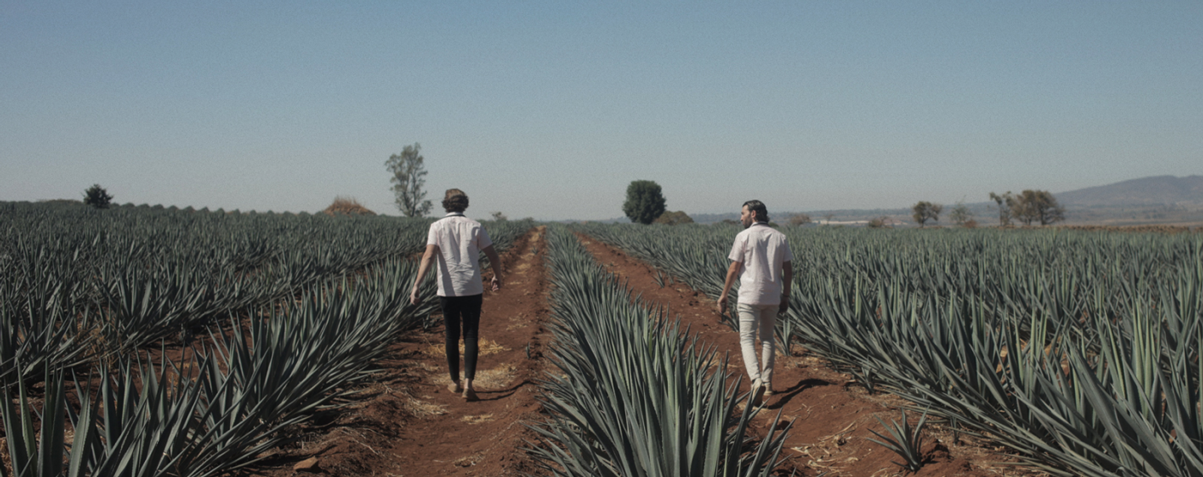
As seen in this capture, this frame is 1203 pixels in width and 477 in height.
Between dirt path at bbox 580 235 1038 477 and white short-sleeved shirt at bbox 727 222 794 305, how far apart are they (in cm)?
54

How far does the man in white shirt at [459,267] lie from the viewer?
13.8ft

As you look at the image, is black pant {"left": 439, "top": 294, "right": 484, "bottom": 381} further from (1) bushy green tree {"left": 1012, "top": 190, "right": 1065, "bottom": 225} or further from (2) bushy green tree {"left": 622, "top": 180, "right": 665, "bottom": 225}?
(2) bushy green tree {"left": 622, "top": 180, "right": 665, "bottom": 225}

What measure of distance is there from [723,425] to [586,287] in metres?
3.45

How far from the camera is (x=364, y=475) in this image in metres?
2.96

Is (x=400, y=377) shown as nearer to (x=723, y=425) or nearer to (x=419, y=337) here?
(x=419, y=337)

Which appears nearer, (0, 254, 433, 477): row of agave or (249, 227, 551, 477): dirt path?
(0, 254, 433, 477): row of agave

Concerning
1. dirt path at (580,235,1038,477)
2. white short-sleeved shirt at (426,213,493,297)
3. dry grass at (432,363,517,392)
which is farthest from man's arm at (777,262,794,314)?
dry grass at (432,363,517,392)

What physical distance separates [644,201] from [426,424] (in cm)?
9370

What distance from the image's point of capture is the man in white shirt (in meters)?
4.20

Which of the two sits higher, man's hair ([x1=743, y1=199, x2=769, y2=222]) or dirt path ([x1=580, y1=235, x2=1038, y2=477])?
man's hair ([x1=743, y1=199, x2=769, y2=222])

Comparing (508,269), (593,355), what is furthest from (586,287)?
(508,269)

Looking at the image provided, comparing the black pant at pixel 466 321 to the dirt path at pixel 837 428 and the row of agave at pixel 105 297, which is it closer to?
the row of agave at pixel 105 297

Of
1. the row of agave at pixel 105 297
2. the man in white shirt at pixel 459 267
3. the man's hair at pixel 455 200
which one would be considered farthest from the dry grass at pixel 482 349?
the man's hair at pixel 455 200

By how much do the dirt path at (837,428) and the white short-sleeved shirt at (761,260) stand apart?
54 centimetres
